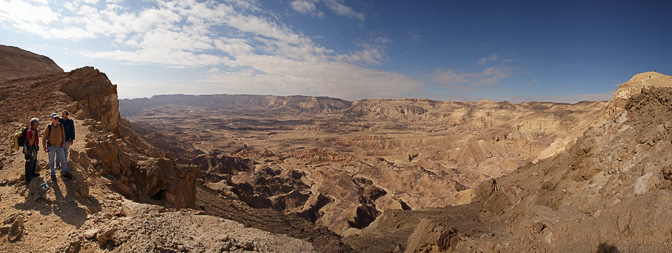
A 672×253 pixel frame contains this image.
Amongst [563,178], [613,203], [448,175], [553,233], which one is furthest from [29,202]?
[448,175]

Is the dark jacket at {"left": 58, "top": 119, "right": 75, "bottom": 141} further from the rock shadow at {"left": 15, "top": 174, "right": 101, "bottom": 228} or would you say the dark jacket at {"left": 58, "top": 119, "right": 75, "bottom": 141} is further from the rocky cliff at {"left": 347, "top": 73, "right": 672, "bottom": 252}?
the rocky cliff at {"left": 347, "top": 73, "right": 672, "bottom": 252}

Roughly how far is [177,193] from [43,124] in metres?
4.16

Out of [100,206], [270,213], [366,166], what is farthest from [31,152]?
[366,166]

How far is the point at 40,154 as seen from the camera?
6.41m

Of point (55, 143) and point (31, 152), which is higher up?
point (55, 143)

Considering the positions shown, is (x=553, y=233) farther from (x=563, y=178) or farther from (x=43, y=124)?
(x=43, y=124)

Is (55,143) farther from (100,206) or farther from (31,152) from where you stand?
(100,206)

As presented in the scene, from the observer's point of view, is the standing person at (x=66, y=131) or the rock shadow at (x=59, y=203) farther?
the standing person at (x=66, y=131)

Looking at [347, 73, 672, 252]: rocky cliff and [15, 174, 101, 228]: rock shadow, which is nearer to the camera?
[15, 174, 101, 228]: rock shadow

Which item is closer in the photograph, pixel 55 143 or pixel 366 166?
pixel 55 143

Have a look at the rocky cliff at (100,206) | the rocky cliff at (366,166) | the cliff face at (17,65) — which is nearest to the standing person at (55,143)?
the rocky cliff at (100,206)

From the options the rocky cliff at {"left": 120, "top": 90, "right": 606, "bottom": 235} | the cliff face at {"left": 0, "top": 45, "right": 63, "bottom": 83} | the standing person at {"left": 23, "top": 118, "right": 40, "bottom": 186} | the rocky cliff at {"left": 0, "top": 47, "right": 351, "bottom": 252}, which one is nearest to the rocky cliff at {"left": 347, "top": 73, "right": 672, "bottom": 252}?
the rocky cliff at {"left": 0, "top": 47, "right": 351, "bottom": 252}

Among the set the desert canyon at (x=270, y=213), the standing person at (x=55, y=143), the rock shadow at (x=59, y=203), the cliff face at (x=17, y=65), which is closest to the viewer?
the rock shadow at (x=59, y=203)

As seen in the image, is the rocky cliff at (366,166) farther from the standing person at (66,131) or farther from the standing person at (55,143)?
the standing person at (55,143)
